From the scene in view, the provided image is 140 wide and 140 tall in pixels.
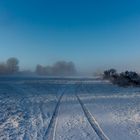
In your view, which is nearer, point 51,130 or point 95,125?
point 51,130

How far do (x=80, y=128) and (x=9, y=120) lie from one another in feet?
10.3

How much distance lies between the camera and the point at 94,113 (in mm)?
12984

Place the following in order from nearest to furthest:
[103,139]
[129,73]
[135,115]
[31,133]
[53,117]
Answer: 1. [103,139]
2. [31,133]
3. [53,117]
4. [135,115]
5. [129,73]

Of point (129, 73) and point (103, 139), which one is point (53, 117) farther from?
point (129, 73)

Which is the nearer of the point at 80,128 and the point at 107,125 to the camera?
the point at 80,128

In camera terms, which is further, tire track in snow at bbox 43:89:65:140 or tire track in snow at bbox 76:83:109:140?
tire track in snow at bbox 76:83:109:140

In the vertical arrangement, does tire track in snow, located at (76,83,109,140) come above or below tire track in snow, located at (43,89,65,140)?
below

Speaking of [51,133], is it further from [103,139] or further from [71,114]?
[71,114]

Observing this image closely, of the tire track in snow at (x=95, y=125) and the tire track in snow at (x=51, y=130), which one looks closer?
the tire track in snow at (x=51, y=130)

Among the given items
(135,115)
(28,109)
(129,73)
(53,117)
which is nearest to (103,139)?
(53,117)

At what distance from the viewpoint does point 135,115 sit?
12531 mm

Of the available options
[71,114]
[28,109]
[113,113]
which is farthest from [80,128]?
[28,109]

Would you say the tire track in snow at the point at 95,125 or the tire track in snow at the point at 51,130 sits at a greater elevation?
the tire track in snow at the point at 51,130

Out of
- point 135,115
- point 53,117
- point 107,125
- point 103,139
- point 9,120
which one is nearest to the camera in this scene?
point 103,139
